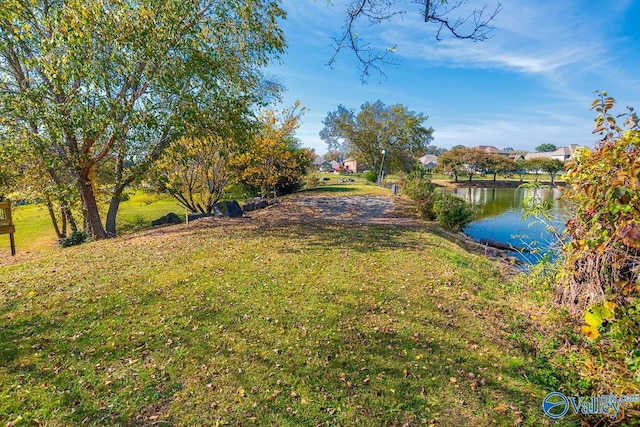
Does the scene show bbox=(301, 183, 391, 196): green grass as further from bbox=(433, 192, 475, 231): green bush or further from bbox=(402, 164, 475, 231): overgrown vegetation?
bbox=(433, 192, 475, 231): green bush

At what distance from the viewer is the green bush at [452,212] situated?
11.5 m

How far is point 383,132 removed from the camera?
115 ft

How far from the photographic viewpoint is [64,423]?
7.82ft

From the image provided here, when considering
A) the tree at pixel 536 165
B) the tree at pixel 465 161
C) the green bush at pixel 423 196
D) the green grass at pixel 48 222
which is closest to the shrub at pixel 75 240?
the green grass at pixel 48 222

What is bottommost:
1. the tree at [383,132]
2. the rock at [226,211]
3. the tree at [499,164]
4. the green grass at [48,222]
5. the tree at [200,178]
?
the green grass at [48,222]

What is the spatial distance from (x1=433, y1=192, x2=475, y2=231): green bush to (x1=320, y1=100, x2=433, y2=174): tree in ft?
78.8

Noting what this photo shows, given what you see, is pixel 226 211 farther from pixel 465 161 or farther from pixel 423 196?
pixel 465 161

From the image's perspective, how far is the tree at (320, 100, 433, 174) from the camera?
113ft

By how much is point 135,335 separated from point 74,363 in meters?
0.59

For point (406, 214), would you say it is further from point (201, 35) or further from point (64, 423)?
point (64, 423)

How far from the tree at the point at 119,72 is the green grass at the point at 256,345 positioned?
123 inches

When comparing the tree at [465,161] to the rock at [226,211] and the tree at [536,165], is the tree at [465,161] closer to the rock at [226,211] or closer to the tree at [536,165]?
the tree at [536,165]

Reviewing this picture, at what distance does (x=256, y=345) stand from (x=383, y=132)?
34.0 meters

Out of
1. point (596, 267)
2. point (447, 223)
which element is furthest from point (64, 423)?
point (447, 223)
